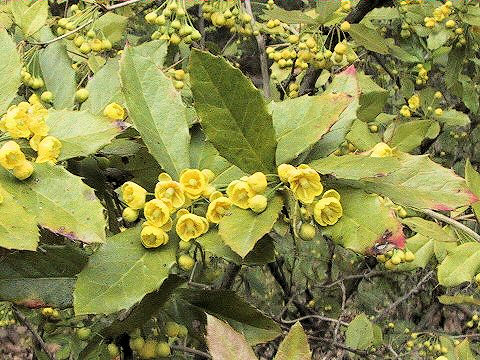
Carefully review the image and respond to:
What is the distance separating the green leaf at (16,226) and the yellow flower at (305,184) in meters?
0.31

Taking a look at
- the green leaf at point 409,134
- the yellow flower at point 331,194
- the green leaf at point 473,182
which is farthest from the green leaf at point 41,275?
the green leaf at point 409,134

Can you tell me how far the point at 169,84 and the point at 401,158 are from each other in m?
0.34

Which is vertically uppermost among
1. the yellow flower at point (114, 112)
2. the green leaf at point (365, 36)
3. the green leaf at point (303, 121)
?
the green leaf at point (303, 121)

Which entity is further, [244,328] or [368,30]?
[368,30]

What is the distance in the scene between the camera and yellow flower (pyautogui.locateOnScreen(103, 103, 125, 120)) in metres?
1.02

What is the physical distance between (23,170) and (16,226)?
4.2 inches

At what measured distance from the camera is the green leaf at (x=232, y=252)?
79 cm

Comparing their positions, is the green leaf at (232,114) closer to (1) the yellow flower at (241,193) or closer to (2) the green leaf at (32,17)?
(1) the yellow flower at (241,193)

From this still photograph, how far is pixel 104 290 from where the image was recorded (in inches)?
31.1

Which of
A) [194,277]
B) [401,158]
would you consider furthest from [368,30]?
[401,158]

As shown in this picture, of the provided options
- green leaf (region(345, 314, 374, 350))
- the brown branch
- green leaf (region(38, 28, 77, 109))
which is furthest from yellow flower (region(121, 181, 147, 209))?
green leaf (region(345, 314, 374, 350))

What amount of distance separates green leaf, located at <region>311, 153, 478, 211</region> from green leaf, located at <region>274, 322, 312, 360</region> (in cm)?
19

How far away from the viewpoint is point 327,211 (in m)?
0.82

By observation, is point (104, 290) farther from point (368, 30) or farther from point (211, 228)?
point (368, 30)
